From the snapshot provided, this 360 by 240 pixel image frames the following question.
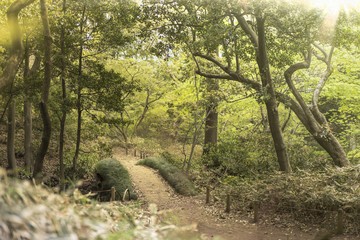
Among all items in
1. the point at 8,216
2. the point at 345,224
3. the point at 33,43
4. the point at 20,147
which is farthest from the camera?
the point at 20,147

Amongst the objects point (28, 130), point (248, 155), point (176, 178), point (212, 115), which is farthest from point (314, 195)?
point (28, 130)

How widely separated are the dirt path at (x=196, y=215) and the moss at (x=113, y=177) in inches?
32.1

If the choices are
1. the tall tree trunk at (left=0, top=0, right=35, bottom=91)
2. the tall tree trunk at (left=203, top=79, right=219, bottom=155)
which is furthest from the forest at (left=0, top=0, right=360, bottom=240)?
the tall tree trunk at (left=203, top=79, right=219, bottom=155)

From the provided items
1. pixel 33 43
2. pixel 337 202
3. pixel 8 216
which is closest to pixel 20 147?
pixel 33 43

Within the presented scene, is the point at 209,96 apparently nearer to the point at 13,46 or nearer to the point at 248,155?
the point at 248,155

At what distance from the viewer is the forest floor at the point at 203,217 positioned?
691 centimetres

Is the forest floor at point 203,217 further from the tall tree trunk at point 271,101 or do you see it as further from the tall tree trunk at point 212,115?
the tall tree trunk at point 212,115

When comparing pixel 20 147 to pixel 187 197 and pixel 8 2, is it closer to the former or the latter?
pixel 8 2

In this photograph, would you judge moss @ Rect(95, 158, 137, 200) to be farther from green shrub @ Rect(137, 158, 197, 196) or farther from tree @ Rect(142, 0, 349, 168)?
tree @ Rect(142, 0, 349, 168)

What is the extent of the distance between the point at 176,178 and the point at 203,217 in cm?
426

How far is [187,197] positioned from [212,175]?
231cm

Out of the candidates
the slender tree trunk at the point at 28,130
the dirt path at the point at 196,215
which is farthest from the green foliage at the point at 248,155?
the slender tree trunk at the point at 28,130

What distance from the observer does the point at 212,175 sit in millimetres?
13375

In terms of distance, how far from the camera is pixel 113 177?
37.7 ft
